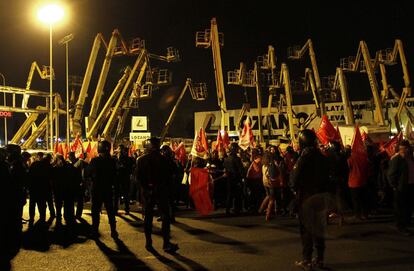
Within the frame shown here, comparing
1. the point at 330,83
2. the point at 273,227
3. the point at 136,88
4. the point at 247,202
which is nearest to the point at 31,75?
the point at 136,88

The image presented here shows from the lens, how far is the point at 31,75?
149ft

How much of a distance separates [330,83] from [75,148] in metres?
39.1

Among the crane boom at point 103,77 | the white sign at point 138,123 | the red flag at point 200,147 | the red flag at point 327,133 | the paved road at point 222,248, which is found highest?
the crane boom at point 103,77

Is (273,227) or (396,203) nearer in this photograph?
(396,203)

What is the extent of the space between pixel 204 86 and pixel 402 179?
3592cm

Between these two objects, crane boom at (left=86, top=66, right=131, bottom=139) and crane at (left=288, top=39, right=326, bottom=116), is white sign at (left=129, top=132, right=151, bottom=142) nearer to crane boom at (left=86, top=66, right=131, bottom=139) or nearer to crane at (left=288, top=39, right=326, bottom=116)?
crane boom at (left=86, top=66, right=131, bottom=139)

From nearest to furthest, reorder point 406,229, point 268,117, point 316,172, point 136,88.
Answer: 1. point 316,172
2. point 406,229
3. point 136,88
4. point 268,117

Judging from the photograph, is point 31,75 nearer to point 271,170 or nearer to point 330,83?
point 330,83

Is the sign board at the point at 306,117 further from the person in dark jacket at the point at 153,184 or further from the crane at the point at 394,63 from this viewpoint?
the person in dark jacket at the point at 153,184

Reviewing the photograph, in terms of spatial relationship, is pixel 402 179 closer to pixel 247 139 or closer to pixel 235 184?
pixel 235 184

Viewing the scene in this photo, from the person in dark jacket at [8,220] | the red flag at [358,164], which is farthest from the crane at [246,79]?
the person in dark jacket at [8,220]

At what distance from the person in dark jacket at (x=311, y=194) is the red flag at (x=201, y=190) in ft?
21.1

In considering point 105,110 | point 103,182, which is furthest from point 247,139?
point 105,110

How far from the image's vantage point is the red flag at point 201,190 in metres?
13.5
